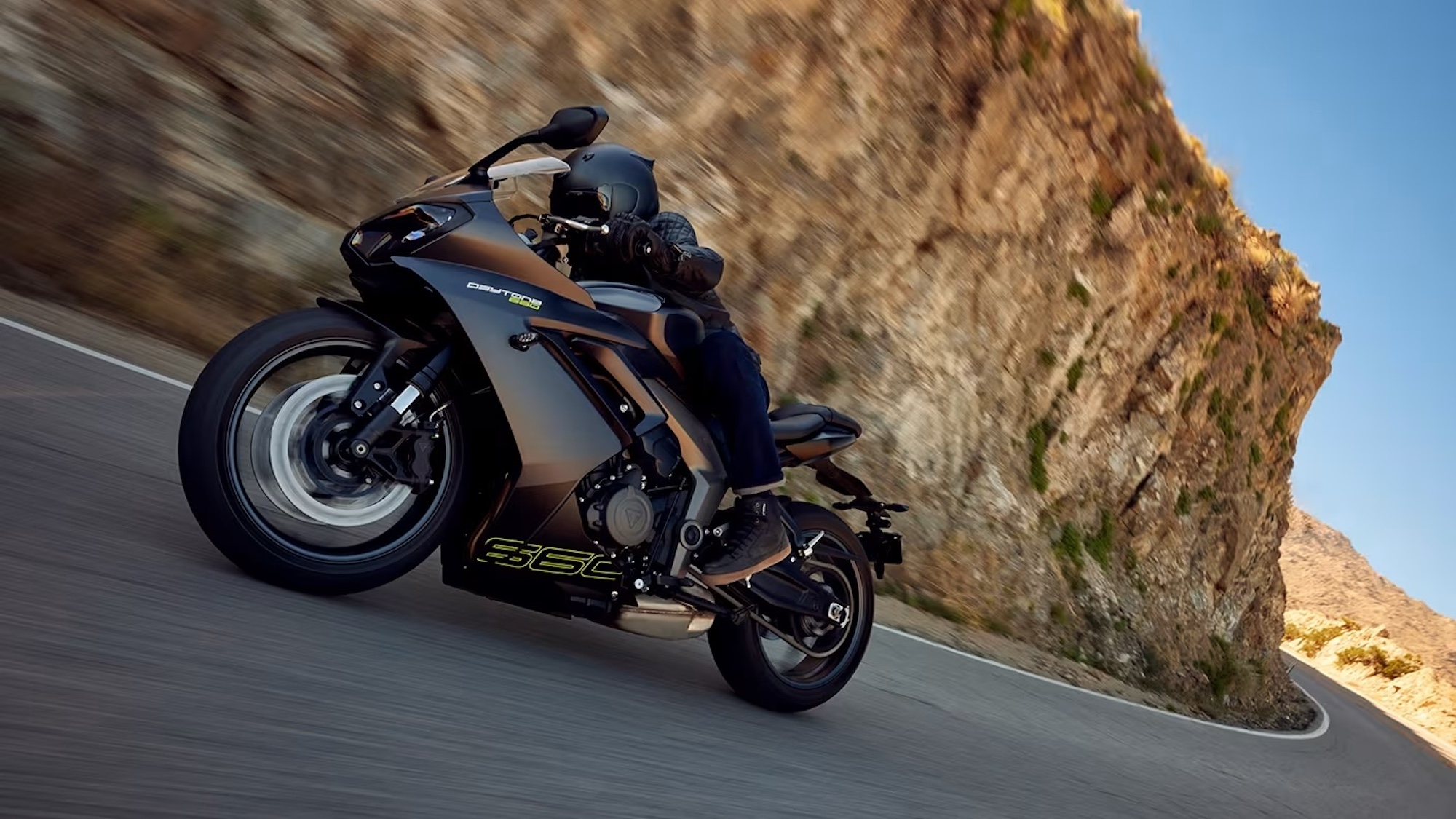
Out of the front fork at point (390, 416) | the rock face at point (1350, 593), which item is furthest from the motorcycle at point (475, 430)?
A: the rock face at point (1350, 593)

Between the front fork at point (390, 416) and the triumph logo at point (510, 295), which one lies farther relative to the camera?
the triumph logo at point (510, 295)

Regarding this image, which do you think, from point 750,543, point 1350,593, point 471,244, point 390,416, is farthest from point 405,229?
point 1350,593

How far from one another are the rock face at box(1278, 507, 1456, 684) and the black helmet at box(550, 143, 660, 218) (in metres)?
66.4

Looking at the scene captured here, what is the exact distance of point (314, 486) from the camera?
3461mm

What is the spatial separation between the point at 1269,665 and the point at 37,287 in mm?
21364

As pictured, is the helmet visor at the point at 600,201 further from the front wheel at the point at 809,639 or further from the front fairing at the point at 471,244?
the front wheel at the point at 809,639

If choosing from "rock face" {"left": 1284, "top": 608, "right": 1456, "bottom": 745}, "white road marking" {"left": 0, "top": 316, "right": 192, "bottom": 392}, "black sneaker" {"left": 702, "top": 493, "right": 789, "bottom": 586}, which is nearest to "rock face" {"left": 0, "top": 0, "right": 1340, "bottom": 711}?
"white road marking" {"left": 0, "top": 316, "right": 192, "bottom": 392}

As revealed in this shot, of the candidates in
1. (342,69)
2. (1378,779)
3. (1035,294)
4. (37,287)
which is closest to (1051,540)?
(1035,294)

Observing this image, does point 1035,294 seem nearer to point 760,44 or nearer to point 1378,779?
point 760,44

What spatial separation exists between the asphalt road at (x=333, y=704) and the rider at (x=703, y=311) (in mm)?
622

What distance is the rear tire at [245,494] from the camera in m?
3.27

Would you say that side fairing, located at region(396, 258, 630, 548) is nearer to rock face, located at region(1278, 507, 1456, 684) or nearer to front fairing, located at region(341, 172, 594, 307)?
front fairing, located at region(341, 172, 594, 307)

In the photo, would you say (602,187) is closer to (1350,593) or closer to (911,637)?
(911,637)

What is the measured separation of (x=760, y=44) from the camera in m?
13.5
